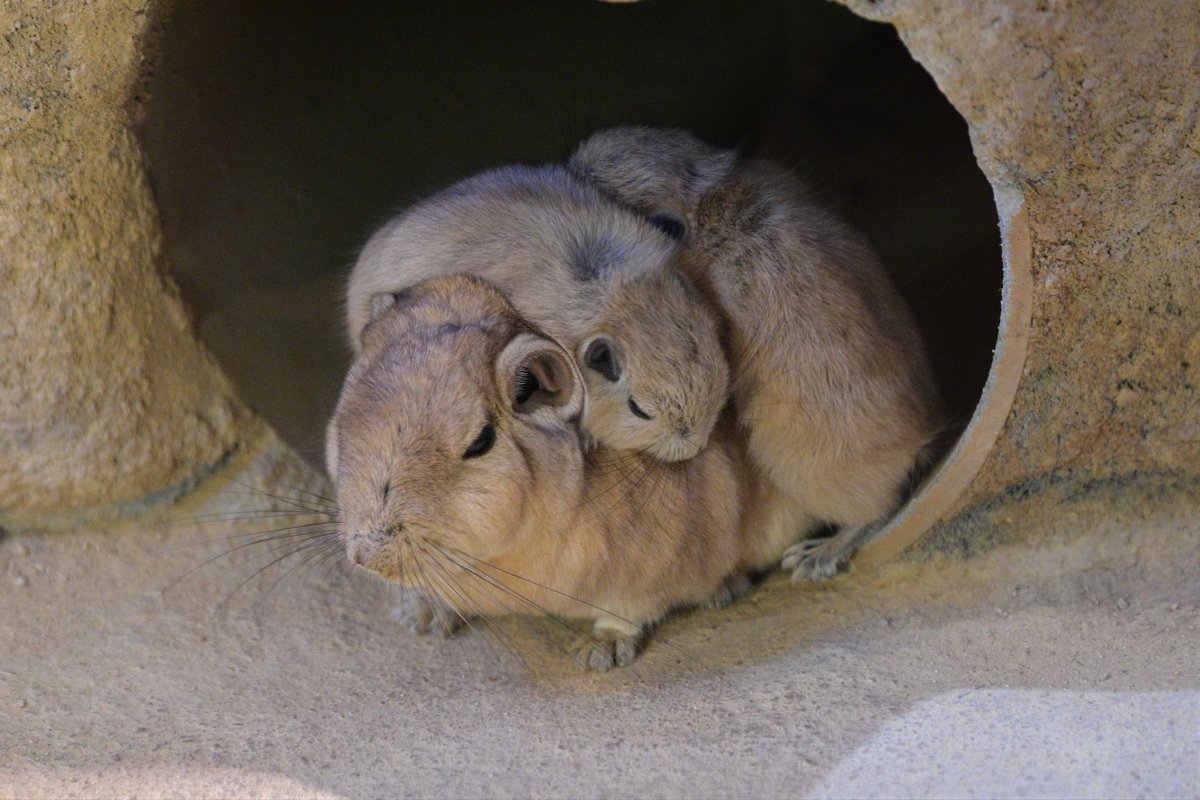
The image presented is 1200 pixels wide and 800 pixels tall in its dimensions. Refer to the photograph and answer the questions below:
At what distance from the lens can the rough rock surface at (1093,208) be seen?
120 inches

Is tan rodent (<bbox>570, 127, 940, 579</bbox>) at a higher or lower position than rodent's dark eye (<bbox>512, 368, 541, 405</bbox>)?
higher

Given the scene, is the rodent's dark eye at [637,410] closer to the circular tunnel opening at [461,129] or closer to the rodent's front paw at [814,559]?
the rodent's front paw at [814,559]

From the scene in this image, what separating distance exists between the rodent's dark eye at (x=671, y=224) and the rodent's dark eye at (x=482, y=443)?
115 centimetres

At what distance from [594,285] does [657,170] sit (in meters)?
0.79

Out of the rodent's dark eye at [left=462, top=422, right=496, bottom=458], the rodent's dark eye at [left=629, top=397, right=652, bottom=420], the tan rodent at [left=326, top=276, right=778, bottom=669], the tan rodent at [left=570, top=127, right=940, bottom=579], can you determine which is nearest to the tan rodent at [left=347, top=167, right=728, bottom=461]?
the rodent's dark eye at [left=629, top=397, right=652, bottom=420]

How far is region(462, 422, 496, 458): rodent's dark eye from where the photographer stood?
11.3 feet

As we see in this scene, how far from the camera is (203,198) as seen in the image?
457 centimetres

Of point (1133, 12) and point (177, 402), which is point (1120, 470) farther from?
point (177, 402)

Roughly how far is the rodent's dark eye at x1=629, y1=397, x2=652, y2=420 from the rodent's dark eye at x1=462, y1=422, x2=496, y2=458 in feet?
1.51

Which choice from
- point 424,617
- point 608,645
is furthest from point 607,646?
point 424,617

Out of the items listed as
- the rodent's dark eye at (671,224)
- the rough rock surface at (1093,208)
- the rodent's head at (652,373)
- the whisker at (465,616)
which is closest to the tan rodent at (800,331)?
the rodent's dark eye at (671,224)

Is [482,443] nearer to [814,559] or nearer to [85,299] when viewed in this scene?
[814,559]

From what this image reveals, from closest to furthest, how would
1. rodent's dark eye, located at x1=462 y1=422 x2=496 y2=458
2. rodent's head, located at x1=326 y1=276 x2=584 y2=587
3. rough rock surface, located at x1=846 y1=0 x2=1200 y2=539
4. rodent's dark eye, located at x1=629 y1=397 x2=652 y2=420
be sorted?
rough rock surface, located at x1=846 y1=0 x2=1200 y2=539
rodent's head, located at x1=326 y1=276 x2=584 y2=587
rodent's dark eye, located at x1=462 y1=422 x2=496 y2=458
rodent's dark eye, located at x1=629 y1=397 x2=652 y2=420

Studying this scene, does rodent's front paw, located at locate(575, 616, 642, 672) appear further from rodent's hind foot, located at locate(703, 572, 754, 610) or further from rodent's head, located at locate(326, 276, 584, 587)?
rodent's head, located at locate(326, 276, 584, 587)
